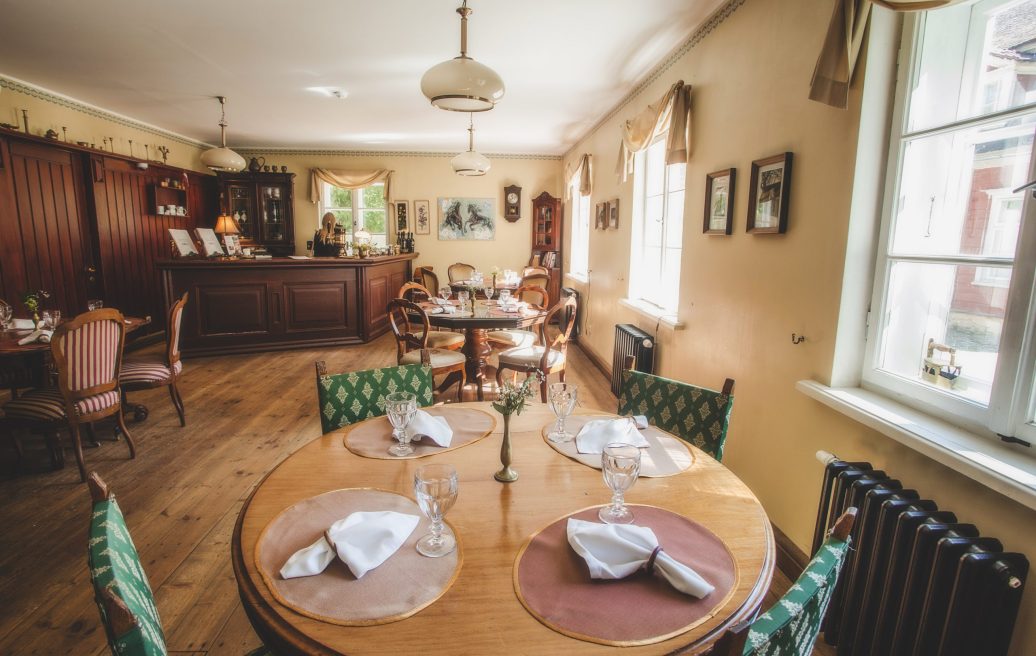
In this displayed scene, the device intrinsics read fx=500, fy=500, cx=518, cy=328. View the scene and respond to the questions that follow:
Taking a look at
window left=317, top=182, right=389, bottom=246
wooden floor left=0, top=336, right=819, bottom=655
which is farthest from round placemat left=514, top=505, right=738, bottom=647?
window left=317, top=182, right=389, bottom=246

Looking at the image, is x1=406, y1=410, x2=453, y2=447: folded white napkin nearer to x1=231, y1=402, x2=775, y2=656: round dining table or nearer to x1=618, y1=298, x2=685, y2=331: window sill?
x1=231, y1=402, x2=775, y2=656: round dining table

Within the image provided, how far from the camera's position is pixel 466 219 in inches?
332

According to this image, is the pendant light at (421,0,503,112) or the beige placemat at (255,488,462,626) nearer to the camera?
the beige placemat at (255,488,462,626)

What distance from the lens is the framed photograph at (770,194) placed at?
215cm

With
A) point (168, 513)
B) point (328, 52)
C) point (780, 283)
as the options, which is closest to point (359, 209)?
point (328, 52)

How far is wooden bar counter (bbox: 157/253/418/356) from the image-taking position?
5.32 metres

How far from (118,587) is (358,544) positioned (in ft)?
1.27

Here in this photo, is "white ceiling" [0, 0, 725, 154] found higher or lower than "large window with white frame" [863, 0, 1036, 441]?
higher

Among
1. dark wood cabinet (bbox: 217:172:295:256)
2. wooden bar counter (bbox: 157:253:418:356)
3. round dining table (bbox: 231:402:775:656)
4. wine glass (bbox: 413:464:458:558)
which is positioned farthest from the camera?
dark wood cabinet (bbox: 217:172:295:256)

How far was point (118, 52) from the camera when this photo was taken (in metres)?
3.84

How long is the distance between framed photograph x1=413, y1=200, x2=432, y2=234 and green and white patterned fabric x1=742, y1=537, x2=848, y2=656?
8105 mm

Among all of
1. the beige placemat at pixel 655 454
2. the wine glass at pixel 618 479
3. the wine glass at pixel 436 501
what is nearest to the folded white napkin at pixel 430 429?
the beige placemat at pixel 655 454

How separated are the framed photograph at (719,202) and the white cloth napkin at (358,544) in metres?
2.28

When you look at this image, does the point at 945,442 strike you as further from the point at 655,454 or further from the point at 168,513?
the point at 168,513
